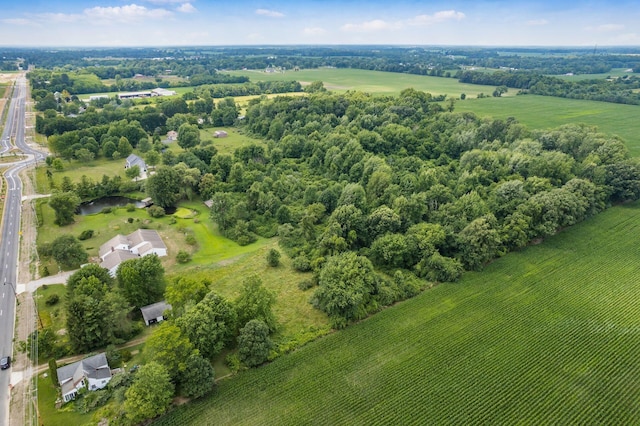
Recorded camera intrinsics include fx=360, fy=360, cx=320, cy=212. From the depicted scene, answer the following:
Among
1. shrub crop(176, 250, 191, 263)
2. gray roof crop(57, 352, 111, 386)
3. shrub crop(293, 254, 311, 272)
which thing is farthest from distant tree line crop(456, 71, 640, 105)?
gray roof crop(57, 352, 111, 386)

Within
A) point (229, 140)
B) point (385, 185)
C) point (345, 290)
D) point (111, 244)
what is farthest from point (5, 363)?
point (229, 140)

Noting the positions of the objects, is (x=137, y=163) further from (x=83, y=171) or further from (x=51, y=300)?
(x=51, y=300)

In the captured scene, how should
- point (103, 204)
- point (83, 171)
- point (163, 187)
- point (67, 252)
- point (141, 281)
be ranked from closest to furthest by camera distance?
point (141, 281) → point (67, 252) → point (163, 187) → point (103, 204) → point (83, 171)

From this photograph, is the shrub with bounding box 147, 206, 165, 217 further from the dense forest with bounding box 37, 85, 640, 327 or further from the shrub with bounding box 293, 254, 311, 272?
the shrub with bounding box 293, 254, 311, 272

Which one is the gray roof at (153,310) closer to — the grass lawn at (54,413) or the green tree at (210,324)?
the green tree at (210,324)

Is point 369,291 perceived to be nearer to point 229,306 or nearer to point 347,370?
point 347,370

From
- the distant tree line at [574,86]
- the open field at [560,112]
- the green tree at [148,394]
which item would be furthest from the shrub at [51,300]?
the distant tree line at [574,86]
